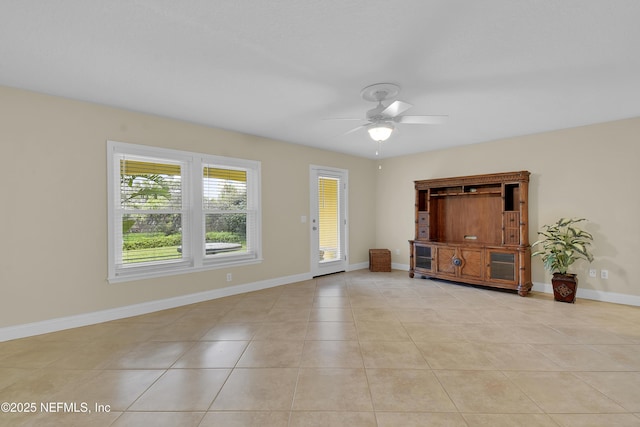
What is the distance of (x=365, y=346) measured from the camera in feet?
9.04

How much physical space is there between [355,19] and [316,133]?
2684mm

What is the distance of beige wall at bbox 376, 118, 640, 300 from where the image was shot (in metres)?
3.95

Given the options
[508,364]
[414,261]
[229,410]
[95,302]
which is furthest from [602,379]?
[95,302]

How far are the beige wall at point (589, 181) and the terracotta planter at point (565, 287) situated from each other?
0.45 metres

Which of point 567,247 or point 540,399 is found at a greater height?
point 567,247

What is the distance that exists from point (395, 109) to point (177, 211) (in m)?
3.03

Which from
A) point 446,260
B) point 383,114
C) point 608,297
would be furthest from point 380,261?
point 383,114

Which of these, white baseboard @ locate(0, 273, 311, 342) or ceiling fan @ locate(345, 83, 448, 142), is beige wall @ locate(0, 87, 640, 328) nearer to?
white baseboard @ locate(0, 273, 311, 342)

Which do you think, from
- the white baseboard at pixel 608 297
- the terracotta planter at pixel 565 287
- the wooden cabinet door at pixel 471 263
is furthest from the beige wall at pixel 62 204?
the white baseboard at pixel 608 297

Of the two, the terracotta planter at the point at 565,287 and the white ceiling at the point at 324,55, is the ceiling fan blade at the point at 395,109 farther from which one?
the terracotta planter at the point at 565,287

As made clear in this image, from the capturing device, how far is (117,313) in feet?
11.5

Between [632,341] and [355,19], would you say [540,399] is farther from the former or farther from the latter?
[355,19]

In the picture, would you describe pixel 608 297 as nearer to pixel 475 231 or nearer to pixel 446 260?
pixel 475 231

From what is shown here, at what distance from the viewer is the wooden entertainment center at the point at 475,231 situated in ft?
14.9
